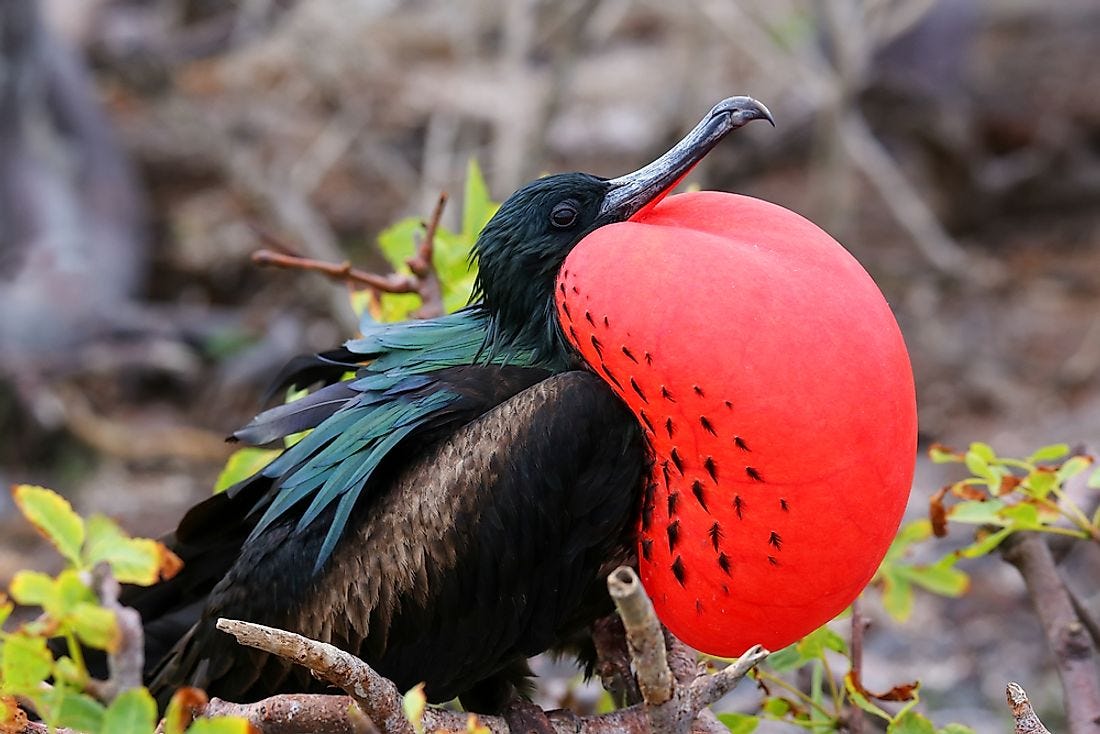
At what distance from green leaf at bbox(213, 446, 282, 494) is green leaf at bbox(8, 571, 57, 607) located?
0.69 metres

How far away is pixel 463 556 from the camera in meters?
1.59

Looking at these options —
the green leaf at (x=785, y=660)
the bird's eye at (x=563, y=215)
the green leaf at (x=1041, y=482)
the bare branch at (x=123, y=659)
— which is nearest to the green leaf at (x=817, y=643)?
the green leaf at (x=785, y=660)

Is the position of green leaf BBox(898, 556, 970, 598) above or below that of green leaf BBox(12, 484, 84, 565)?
below


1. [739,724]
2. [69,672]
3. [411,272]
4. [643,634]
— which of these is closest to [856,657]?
[739,724]

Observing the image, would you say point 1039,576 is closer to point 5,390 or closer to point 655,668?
point 655,668

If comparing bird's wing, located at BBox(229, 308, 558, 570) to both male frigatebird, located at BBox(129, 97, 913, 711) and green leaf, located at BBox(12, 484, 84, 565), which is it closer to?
male frigatebird, located at BBox(129, 97, 913, 711)

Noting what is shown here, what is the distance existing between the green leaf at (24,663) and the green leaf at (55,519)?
0.30 feet

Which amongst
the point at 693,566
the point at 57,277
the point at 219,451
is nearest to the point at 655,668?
the point at 693,566

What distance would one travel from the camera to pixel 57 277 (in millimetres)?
5973

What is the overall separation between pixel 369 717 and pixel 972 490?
0.88 m

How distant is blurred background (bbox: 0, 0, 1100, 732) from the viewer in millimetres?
5001

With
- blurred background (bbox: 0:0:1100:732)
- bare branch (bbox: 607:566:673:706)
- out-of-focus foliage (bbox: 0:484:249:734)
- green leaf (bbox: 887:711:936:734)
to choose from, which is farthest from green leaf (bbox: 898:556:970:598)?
blurred background (bbox: 0:0:1100:732)

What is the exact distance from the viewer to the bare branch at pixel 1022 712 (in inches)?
51.9

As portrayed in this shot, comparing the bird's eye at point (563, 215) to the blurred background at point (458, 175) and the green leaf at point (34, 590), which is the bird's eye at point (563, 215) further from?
the blurred background at point (458, 175)
